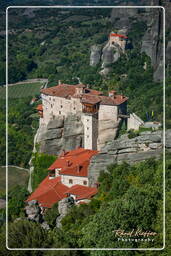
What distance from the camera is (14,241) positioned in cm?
707

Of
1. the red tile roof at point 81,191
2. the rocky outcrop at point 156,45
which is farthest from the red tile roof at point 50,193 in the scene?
the rocky outcrop at point 156,45

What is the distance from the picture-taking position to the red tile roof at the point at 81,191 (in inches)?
473

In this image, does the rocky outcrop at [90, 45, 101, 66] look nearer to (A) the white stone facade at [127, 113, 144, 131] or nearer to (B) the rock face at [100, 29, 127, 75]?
(B) the rock face at [100, 29, 127, 75]

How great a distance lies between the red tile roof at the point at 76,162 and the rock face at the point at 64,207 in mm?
1190

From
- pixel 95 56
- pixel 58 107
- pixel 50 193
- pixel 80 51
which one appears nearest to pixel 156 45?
pixel 95 56

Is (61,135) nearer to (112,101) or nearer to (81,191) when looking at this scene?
(112,101)

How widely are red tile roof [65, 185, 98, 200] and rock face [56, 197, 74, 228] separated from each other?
205mm

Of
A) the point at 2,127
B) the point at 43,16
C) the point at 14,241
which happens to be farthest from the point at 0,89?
the point at 14,241

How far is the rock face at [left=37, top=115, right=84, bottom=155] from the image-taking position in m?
15.0

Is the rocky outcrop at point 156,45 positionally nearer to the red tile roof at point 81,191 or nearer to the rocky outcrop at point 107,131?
the rocky outcrop at point 107,131

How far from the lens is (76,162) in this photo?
1368cm

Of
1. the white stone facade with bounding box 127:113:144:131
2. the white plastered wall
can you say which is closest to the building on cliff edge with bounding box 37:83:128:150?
the white stone facade with bounding box 127:113:144:131

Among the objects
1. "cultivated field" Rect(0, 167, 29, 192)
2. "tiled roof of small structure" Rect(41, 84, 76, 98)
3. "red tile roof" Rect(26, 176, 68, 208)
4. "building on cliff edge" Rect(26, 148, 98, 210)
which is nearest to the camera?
"building on cliff edge" Rect(26, 148, 98, 210)

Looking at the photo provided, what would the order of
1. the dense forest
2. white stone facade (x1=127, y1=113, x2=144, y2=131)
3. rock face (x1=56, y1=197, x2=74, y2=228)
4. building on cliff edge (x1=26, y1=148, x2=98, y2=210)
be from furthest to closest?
white stone facade (x1=127, y1=113, x2=144, y2=131) → building on cliff edge (x1=26, y1=148, x2=98, y2=210) → rock face (x1=56, y1=197, x2=74, y2=228) → the dense forest
